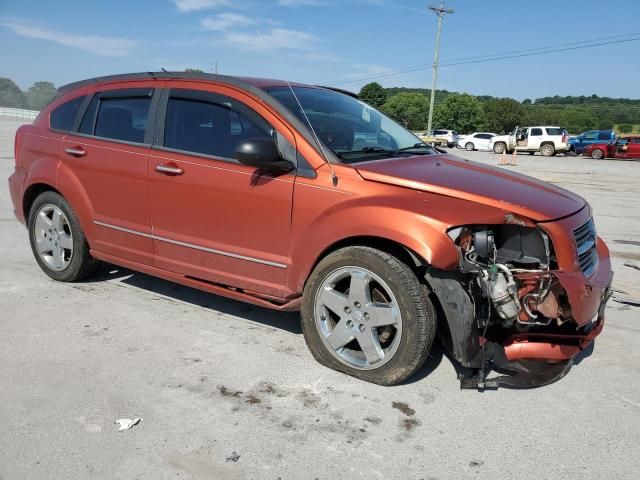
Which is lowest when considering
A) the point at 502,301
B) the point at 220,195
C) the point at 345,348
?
the point at 345,348

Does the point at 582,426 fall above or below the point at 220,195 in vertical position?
below

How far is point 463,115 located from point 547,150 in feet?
175

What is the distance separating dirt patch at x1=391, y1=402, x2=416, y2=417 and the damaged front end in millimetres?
383

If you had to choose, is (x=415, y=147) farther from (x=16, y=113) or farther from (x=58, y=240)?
(x=16, y=113)

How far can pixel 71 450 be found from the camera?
97.3 inches

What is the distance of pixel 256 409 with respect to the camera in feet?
9.37

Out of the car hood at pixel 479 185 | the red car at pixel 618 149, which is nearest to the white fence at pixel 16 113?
the red car at pixel 618 149

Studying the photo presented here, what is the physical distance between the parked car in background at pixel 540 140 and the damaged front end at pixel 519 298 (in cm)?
3125

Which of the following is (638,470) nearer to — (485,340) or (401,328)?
(485,340)

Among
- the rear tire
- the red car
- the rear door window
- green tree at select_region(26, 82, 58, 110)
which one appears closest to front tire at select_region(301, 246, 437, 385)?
the rear door window

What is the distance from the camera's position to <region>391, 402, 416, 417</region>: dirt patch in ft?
9.39

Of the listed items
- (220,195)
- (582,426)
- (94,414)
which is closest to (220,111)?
(220,195)

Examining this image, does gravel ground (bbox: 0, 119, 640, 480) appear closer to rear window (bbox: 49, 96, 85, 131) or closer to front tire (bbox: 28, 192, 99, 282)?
front tire (bbox: 28, 192, 99, 282)

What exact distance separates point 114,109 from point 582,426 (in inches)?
160
